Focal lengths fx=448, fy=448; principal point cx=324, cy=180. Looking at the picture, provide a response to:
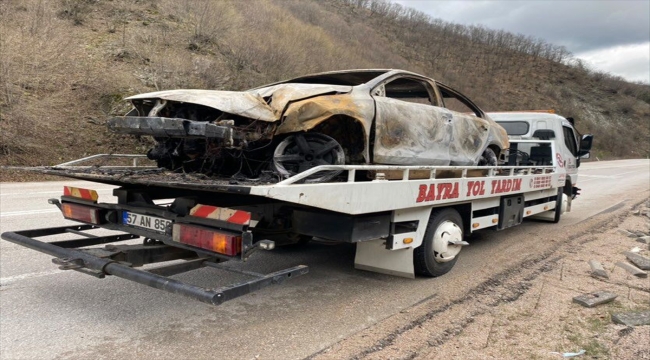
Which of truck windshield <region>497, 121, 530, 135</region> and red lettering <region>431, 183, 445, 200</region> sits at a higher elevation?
truck windshield <region>497, 121, 530, 135</region>

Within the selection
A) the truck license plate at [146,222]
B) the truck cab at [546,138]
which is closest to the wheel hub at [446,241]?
the truck license plate at [146,222]

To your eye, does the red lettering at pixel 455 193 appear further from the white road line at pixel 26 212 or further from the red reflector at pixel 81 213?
the white road line at pixel 26 212

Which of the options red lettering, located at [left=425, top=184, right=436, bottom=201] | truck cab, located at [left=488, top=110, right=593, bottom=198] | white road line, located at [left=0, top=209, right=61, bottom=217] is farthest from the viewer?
truck cab, located at [left=488, top=110, right=593, bottom=198]

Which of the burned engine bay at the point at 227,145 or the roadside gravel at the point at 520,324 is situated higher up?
the burned engine bay at the point at 227,145

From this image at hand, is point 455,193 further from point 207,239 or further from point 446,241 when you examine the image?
point 207,239

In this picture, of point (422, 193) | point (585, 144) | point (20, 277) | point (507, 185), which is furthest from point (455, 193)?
point (585, 144)

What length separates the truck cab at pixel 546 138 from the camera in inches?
332

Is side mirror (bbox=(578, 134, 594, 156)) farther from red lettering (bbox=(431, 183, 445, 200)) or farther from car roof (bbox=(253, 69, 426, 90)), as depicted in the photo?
red lettering (bbox=(431, 183, 445, 200))

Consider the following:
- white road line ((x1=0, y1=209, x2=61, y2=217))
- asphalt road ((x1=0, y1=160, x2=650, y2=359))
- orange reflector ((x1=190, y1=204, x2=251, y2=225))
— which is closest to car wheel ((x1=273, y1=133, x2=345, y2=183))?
orange reflector ((x1=190, y1=204, x2=251, y2=225))

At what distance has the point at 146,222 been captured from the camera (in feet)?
12.1

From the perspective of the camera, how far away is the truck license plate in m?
3.49

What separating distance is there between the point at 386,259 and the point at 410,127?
1.36m

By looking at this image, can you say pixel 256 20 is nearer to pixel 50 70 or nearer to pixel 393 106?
pixel 50 70

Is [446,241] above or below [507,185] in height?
below
